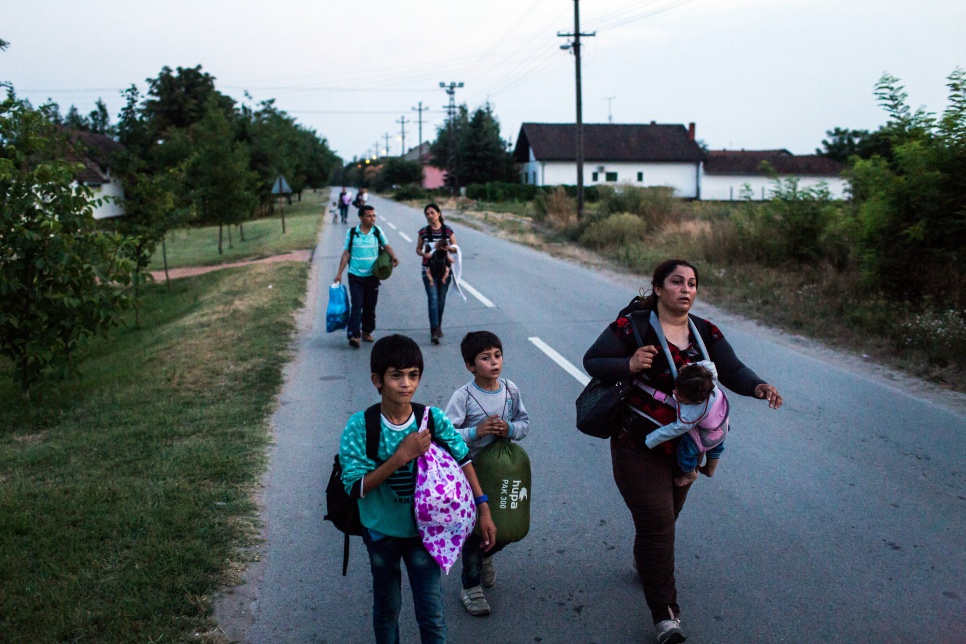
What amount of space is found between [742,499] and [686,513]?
0.47m

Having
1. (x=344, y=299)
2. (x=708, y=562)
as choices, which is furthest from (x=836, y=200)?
(x=708, y=562)

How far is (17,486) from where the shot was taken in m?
5.52

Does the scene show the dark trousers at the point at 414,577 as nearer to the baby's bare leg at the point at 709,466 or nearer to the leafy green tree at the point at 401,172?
the baby's bare leg at the point at 709,466

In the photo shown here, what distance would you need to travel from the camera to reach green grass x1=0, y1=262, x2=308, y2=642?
3805mm

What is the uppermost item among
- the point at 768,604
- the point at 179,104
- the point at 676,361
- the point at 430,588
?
the point at 179,104

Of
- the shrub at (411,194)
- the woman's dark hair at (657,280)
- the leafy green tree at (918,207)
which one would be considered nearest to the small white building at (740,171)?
the shrub at (411,194)

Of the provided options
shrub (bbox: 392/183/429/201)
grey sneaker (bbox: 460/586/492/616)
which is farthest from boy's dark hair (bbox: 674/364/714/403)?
shrub (bbox: 392/183/429/201)

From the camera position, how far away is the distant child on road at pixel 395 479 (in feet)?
9.77

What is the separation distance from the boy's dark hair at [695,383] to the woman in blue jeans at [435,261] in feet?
23.0

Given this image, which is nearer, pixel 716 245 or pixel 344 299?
pixel 344 299

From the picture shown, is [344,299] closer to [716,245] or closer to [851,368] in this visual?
[851,368]

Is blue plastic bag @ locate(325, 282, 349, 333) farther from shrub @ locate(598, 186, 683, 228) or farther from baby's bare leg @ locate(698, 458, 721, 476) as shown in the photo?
shrub @ locate(598, 186, 683, 228)

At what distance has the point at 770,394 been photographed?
3449 millimetres

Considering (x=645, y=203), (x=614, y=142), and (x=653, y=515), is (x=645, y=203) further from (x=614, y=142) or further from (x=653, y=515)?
(x=614, y=142)
